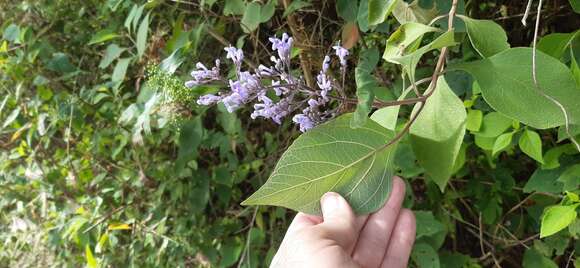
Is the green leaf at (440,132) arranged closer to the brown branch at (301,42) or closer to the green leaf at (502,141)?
the green leaf at (502,141)

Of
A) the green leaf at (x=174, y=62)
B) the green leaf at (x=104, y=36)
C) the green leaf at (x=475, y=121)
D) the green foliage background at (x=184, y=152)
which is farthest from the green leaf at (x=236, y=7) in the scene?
the green leaf at (x=475, y=121)

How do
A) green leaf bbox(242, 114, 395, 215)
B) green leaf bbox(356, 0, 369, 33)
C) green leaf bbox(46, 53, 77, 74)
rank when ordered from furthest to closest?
green leaf bbox(46, 53, 77, 74), green leaf bbox(356, 0, 369, 33), green leaf bbox(242, 114, 395, 215)

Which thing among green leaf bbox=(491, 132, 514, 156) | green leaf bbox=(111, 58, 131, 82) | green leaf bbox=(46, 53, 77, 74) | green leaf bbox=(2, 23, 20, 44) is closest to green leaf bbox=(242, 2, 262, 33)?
green leaf bbox=(111, 58, 131, 82)

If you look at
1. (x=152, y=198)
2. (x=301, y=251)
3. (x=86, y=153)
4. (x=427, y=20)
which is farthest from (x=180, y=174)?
(x=427, y=20)

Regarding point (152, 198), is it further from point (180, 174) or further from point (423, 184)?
point (423, 184)

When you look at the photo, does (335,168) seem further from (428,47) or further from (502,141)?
(502,141)

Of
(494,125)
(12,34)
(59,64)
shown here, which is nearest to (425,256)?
(494,125)

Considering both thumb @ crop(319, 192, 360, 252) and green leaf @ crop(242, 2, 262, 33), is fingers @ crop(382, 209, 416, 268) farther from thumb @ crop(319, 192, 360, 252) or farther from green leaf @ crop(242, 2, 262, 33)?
green leaf @ crop(242, 2, 262, 33)
